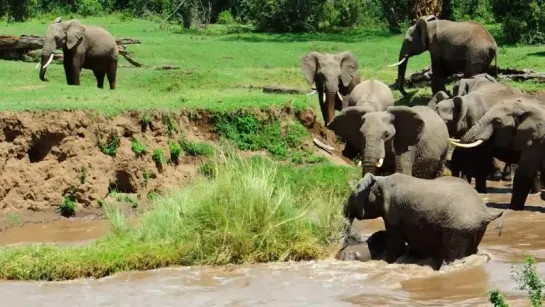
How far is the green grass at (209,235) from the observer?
12.2m

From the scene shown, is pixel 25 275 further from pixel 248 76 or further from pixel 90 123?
pixel 248 76

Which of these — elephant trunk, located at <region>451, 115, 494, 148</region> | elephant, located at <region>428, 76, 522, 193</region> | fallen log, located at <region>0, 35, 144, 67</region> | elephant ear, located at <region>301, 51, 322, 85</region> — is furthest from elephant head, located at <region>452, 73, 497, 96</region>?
fallen log, located at <region>0, 35, 144, 67</region>

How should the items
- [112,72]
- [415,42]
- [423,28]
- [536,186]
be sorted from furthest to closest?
[112,72] → [415,42] → [423,28] → [536,186]

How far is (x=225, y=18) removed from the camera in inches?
1708

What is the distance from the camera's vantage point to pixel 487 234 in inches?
546

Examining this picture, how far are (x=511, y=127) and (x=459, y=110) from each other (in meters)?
2.09

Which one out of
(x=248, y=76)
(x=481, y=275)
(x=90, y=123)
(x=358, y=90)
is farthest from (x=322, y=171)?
(x=248, y=76)

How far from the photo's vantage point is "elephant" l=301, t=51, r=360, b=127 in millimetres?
19766

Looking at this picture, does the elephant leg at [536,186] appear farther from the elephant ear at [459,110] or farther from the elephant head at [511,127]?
the elephant ear at [459,110]

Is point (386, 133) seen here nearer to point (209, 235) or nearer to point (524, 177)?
point (524, 177)

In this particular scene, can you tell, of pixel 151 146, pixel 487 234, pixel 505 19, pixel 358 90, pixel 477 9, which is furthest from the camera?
pixel 477 9

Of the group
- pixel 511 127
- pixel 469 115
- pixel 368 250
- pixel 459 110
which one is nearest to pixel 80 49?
pixel 459 110

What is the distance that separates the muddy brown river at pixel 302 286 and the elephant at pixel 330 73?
280 inches

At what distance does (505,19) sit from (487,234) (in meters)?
19.2
